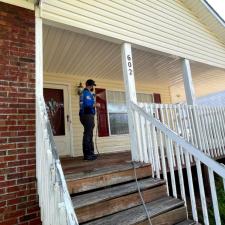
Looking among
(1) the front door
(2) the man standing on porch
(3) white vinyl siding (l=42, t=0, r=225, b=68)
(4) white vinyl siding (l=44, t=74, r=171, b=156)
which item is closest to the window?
(4) white vinyl siding (l=44, t=74, r=171, b=156)

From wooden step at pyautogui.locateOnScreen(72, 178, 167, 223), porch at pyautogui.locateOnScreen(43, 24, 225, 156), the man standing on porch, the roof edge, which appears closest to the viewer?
Answer: wooden step at pyautogui.locateOnScreen(72, 178, 167, 223)

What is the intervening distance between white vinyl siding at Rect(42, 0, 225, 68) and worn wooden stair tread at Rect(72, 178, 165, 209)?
2848mm

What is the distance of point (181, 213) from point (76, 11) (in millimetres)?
3801

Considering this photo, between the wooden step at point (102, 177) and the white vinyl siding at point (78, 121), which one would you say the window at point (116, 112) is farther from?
the wooden step at point (102, 177)

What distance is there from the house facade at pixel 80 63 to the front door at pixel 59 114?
0.09ft

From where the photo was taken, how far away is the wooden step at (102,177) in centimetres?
305

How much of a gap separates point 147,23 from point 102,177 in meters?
3.84

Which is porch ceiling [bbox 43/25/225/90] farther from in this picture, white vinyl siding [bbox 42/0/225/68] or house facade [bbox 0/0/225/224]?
white vinyl siding [bbox 42/0/225/68]

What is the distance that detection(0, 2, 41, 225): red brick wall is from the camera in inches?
118

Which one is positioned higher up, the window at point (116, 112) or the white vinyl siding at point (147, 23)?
the white vinyl siding at point (147, 23)

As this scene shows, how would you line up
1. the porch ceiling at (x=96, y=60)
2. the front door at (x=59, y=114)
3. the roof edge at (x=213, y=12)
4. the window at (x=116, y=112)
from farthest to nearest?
the window at (x=116, y=112) → the roof edge at (x=213, y=12) → the front door at (x=59, y=114) → the porch ceiling at (x=96, y=60)

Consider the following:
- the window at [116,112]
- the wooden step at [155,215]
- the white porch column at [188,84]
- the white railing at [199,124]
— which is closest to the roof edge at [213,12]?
the white porch column at [188,84]

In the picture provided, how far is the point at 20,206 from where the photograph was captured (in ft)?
9.86

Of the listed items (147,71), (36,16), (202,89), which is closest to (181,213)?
(36,16)
